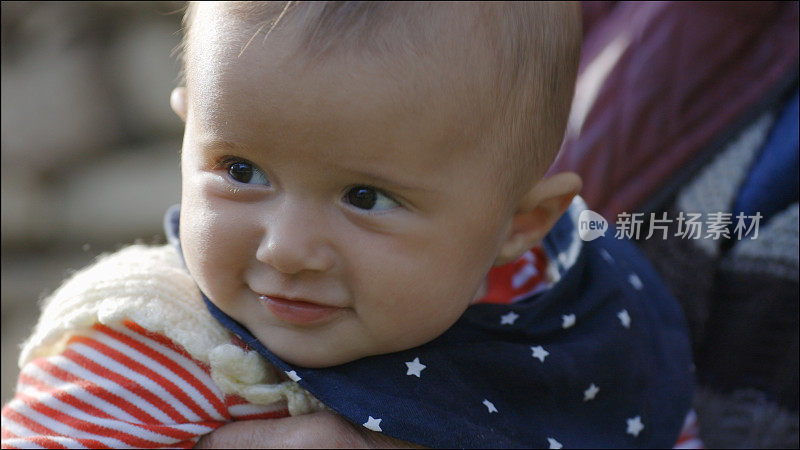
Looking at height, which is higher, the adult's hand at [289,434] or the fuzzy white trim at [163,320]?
the fuzzy white trim at [163,320]

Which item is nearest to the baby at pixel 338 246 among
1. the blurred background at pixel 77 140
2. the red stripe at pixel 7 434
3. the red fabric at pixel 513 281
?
the red stripe at pixel 7 434

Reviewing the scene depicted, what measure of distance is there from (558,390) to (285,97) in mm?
528

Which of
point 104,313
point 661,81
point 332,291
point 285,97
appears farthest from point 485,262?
point 661,81

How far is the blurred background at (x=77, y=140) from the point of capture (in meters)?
1.60

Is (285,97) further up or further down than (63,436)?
further up

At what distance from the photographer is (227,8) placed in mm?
750

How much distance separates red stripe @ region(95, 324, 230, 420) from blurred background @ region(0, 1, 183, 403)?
810 mm

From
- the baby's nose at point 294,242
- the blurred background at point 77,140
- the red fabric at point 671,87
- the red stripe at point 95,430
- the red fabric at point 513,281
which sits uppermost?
the blurred background at point 77,140

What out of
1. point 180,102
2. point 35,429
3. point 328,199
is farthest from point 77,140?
point 328,199

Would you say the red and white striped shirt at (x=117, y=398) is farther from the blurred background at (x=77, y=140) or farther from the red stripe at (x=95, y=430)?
the blurred background at (x=77, y=140)

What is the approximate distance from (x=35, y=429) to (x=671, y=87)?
100 centimetres

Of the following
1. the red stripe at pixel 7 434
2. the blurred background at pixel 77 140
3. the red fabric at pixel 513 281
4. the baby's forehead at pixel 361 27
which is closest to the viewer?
the baby's forehead at pixel 361 27

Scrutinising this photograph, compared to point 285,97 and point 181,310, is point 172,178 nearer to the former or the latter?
point 181,310

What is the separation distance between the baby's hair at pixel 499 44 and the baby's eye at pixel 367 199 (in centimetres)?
12
